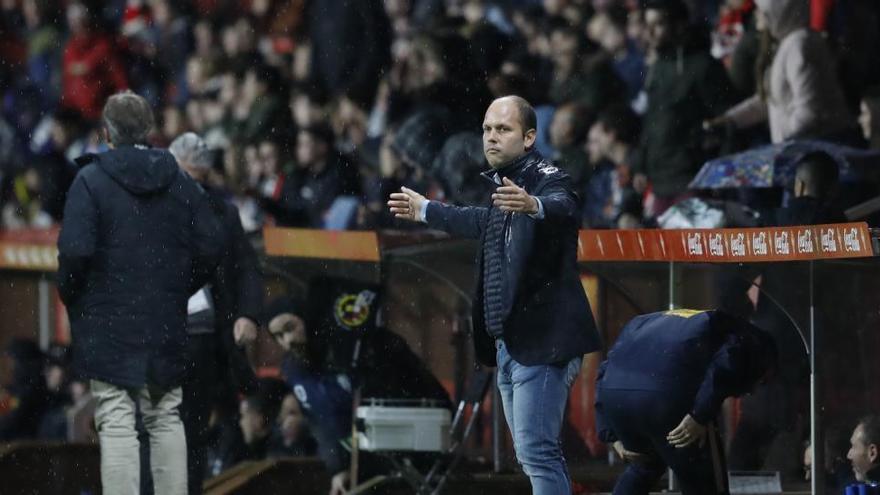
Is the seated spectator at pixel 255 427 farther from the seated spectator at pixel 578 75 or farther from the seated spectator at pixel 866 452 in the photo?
the seated spectator at pixel 866 452

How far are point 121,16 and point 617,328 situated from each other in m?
11.4

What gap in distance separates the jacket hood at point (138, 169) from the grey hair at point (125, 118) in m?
0.06

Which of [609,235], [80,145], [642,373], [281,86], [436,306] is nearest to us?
[642,373]

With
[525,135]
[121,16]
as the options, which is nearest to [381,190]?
[525,135]

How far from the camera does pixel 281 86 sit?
17.4 m

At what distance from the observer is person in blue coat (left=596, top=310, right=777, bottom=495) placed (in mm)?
8430

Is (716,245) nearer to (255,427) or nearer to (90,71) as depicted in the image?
(255,427)

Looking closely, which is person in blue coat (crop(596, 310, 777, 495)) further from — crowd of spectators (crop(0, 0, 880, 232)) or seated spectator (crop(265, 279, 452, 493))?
crowd of spectators (crop(0, 0, 880, 232))

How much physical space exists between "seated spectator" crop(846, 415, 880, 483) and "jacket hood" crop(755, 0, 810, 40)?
348cm

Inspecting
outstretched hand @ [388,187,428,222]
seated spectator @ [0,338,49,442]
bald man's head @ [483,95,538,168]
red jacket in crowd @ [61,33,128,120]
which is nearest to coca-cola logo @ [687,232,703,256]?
bald man's head @ [483,95,538,168]

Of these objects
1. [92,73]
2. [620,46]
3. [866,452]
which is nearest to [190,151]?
[866,452]

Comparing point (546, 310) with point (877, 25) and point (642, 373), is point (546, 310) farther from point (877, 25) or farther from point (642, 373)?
point (877, 25)

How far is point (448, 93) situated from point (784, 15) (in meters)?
2.35

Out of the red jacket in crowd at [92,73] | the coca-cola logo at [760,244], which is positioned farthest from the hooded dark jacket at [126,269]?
the red jacket in crowd at [92,73]
